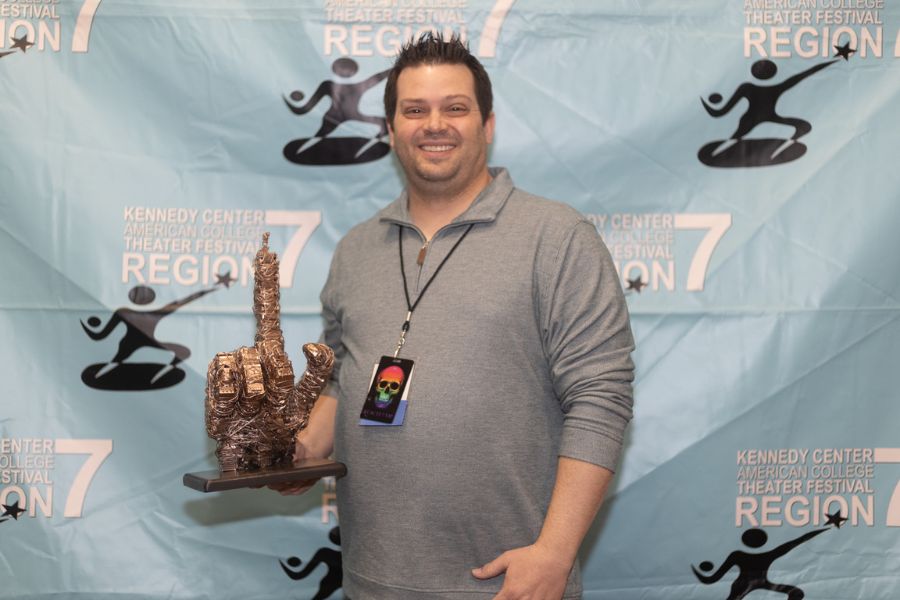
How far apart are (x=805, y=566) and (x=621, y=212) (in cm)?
104

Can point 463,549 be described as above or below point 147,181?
below

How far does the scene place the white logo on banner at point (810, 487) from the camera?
7.02 feet

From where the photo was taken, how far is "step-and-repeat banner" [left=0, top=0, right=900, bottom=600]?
215cm

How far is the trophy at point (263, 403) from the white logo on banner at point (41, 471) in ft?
2.57

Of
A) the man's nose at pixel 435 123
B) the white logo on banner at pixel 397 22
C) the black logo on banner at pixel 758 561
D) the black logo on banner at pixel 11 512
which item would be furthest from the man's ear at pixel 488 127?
the black logo on banner at pixel 11 512

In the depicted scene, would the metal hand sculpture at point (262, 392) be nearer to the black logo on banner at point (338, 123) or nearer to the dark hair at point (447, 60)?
the dark hair at point (447, 60)

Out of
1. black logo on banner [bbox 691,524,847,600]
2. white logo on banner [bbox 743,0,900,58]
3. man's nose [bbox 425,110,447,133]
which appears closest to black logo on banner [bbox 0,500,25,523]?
man's nose [bbox 425,110,447,133]

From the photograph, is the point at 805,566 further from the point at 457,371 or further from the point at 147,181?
the point at 147,181

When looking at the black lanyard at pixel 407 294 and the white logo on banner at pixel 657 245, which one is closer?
the black lanyard at pixel 407 294

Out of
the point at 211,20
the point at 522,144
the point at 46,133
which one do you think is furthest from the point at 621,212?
the point at 46,133

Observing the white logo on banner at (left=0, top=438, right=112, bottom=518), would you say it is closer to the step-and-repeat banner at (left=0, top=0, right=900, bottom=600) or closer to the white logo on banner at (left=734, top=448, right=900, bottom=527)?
the step-and-repeat banner at (left=0, top=0, right=900, bottom=600)

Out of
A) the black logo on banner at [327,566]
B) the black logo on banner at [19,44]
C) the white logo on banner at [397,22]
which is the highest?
the white logo on banner at [397,22]

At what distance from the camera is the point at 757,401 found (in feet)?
7.08

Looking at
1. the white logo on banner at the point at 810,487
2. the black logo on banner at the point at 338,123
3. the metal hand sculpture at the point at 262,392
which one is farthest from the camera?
the black logo on banner at the point at 338,123
